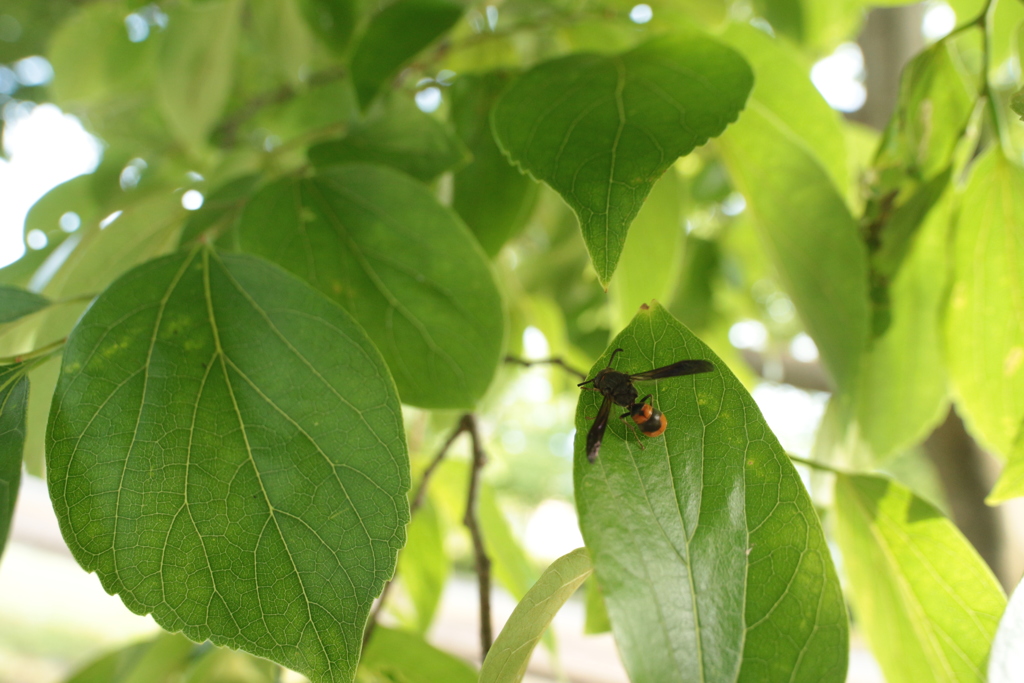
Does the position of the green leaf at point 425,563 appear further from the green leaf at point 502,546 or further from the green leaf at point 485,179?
the green leaf at point 485,179

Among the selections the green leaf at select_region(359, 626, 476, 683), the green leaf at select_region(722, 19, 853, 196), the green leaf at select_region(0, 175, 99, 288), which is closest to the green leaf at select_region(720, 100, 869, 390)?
the green leaf at select_region(722, 19, 853, 196)

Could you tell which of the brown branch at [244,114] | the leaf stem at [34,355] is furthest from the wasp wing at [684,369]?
the brown branch at [244,114]

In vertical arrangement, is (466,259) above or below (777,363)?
below

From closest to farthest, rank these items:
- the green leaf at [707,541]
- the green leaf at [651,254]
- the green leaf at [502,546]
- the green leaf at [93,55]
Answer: the green leaf at [707,541] < the green leaf at [651,254] < the green leaf at [502,546] < the green leaf at [93,55]

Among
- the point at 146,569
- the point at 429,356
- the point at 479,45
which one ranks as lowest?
the point at 146,569

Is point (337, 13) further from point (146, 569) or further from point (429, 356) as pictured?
point (146, 569)

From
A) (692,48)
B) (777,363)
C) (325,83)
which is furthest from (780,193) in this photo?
(777,363)

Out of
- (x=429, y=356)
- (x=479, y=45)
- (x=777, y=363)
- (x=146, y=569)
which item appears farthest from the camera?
(x=777, y=363)

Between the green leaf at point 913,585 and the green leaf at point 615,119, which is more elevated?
the green leaf at point 615,119
